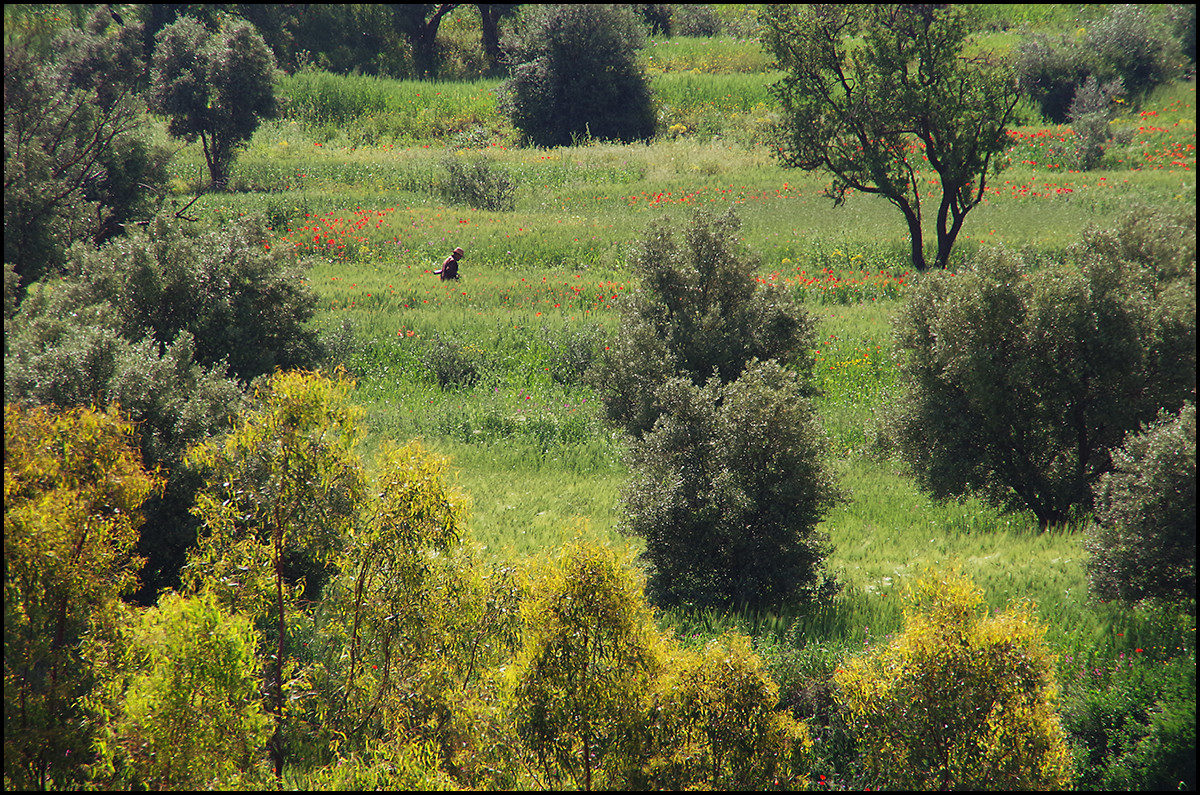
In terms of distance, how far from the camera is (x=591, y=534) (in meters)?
13.7

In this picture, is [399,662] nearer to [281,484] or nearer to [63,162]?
[281,484]

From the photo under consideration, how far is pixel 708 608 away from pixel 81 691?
23.4 feet

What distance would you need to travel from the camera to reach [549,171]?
132 ft

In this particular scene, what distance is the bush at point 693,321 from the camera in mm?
14711

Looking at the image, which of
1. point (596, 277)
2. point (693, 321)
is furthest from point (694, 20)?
point (693, 321)

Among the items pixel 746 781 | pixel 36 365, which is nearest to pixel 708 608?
pixel 746 781

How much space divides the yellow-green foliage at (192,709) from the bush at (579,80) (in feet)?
143

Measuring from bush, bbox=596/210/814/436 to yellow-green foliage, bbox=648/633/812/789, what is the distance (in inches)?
298

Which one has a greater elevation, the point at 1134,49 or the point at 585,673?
the point at 1134,49

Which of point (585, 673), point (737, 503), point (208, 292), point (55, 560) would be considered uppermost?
point (208, 292)

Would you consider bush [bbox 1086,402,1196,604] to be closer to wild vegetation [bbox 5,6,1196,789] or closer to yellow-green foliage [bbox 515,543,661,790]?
wild vegetation [bbox 5,6,1196,789]

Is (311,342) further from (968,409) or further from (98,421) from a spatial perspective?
(968,409)

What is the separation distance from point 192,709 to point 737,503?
21.6ft

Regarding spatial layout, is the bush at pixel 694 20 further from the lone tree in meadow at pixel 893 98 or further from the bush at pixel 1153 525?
the bush at pixel 1153 525
